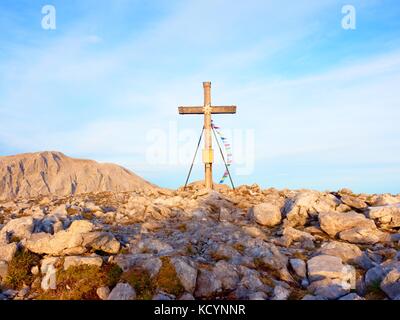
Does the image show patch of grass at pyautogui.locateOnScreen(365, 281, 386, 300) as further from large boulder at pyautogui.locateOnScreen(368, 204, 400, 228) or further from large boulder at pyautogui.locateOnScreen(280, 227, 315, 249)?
large boulder at pyautogui.locateOnScreen(368, 204, 400, 228)

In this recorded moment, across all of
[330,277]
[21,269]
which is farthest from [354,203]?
[21,269]

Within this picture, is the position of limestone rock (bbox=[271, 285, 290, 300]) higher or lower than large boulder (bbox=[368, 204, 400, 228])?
lower

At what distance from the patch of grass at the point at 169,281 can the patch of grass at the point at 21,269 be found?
3773 mm

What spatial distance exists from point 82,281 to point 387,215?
10948 mm

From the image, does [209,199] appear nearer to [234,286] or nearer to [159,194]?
[159,194]

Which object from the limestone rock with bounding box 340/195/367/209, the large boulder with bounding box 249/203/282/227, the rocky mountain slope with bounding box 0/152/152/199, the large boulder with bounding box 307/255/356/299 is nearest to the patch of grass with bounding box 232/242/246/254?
the large boulder with bounding box 307/255/356/299

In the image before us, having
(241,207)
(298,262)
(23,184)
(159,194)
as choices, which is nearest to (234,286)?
(298,262)

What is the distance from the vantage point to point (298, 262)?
10.9 meters

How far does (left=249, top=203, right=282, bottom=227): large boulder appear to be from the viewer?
49.4ft

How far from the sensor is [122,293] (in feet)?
29.7

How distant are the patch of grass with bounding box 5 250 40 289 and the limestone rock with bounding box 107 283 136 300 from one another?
9.68ft

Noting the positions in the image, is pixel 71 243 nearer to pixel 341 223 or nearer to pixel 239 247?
pixel 239 247
